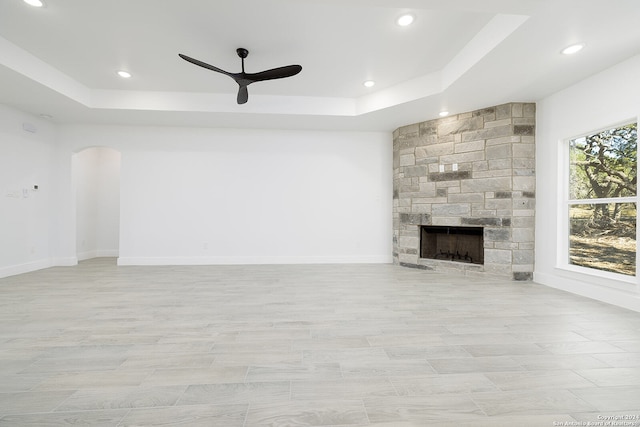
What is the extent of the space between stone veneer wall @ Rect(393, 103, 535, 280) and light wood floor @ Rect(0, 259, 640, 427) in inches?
38.5

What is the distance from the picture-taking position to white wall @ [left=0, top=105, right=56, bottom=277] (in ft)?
14.7

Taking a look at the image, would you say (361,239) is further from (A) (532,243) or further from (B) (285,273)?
(A) (532,243)

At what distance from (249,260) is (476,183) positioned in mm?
4333

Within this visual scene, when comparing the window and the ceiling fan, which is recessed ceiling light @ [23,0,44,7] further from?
the window

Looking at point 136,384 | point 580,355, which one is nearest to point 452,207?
point 580,355

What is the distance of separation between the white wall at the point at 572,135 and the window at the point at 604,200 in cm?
16

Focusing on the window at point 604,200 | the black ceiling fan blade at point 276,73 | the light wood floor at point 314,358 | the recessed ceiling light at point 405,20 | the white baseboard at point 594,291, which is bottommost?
the light wood floor at point 314,358

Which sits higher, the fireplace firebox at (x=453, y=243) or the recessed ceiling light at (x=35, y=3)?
the recessed ceiling light at (x=35, y=3)

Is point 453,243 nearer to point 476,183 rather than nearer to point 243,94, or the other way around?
point 476,183

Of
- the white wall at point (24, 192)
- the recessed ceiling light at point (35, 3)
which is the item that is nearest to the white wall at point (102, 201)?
the white wall at point (24, 192)

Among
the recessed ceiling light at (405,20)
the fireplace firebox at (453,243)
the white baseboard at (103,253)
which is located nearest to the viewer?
the recessed ceiling light at (405,20)

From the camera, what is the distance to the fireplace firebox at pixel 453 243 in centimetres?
481

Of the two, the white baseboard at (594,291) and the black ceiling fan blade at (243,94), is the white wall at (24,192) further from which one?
the white baseboard at (594,291)

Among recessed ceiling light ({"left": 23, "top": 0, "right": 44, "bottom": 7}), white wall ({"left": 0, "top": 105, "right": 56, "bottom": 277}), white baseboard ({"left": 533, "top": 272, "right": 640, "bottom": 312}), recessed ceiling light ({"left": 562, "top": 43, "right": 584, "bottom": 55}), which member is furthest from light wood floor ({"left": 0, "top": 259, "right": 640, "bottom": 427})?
recessed ceiling light ({"left": 23, "top": 0, "right": 44, "bottom": 7})
